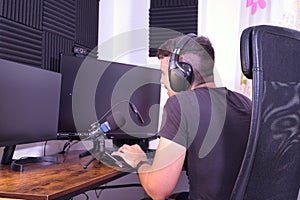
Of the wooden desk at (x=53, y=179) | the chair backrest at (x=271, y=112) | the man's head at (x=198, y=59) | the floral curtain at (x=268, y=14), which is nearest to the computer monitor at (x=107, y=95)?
the wooden desk at (x=53, y=179)

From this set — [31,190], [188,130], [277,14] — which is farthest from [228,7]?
[31,190]

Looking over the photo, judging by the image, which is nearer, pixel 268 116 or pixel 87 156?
pixel 268 116

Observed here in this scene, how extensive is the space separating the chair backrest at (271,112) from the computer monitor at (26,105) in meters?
0.95

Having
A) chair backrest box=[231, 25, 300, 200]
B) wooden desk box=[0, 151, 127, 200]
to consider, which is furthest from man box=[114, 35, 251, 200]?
wooden desk box=[0, 151, 127, 200]

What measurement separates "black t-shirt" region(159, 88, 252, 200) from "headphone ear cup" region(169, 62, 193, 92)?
0.15 m

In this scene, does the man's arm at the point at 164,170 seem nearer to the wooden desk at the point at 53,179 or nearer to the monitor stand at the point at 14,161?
the wooden desk at the point at 53,179

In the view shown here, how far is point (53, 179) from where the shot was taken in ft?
4.18

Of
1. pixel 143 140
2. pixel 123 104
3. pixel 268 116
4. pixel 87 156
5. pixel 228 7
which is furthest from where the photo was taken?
pixel 228 7

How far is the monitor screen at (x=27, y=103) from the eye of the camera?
1.40 meters

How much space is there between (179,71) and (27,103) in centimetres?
71

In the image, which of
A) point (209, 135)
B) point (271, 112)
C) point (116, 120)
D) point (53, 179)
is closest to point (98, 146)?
point (116, 120)

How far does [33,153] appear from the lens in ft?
6.40

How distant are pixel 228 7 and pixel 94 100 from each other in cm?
119

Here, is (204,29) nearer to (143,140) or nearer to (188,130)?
(143,140)
